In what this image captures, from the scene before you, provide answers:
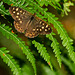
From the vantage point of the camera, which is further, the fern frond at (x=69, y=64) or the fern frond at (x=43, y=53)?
the fern frond at (x=69, y=64)

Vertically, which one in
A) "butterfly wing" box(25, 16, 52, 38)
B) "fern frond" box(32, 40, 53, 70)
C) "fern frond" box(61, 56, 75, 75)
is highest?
"butterfly wing" box(25, 16, 52, 38)

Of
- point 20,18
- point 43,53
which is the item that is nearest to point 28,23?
point 20,18

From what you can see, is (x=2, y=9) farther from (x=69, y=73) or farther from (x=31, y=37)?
(x=69, y=73)

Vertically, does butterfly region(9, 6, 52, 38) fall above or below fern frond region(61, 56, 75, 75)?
above

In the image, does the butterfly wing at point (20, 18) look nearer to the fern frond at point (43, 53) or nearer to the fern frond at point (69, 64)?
the fern frond at point (43, 53)

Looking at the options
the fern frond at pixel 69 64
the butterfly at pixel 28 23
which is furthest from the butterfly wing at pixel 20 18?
the fern frond at pixel 69 64

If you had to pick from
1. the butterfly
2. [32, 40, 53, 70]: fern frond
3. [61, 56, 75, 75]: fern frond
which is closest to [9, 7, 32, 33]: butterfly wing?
the butterfly

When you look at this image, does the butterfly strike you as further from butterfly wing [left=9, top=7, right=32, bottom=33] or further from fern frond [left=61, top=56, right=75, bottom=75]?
fern frond [left=61, top=56, right=75, bottom=75]

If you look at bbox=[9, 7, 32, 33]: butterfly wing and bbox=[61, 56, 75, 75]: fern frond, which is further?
bbox=[61, 56, 75, 75]: fern frond
